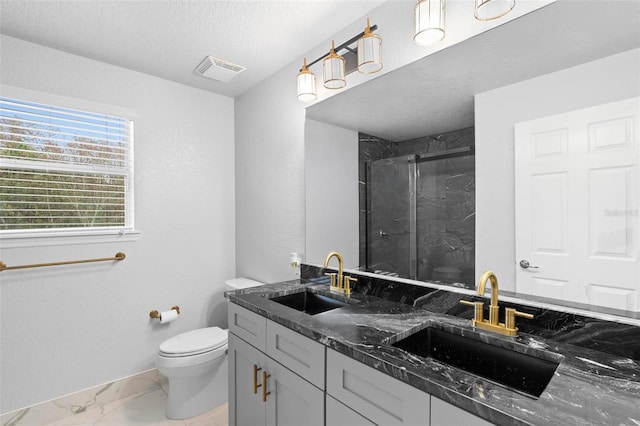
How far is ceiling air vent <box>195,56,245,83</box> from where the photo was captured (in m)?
2.27

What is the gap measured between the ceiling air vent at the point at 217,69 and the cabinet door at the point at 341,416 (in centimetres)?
220

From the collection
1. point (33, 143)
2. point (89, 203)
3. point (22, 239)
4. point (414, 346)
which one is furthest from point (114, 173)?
point (414, 346)

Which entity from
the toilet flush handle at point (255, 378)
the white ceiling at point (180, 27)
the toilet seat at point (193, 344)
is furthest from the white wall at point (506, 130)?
the toilet seat at point (193, 344)

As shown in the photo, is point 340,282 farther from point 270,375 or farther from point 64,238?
point 64,238

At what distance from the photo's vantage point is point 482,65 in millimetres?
1279

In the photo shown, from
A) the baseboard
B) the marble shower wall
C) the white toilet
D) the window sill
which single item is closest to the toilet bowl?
the white toilet

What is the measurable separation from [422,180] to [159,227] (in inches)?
83.0

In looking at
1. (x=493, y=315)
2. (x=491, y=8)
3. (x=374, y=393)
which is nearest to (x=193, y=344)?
(x=374, y=393)

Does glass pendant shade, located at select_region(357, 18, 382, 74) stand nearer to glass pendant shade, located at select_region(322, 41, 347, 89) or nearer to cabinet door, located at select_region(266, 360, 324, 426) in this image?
glass pendant shade, located at select_region(322, 41, 347, 89)

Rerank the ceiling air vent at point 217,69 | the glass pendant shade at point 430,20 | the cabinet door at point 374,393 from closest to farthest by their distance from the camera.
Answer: the cabinet door at point 374,393 → the glass pendant shade at point 430,20 → the ceiling air vent at point 217,69

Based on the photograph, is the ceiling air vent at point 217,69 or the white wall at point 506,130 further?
the ceiling air vent at point 217,69

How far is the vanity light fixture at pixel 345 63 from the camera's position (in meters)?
1.57

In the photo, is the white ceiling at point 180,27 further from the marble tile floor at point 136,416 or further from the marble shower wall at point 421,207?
the marble tile floor at point 136,416

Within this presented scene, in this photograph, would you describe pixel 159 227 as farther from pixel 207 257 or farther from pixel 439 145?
pixel 439 145
